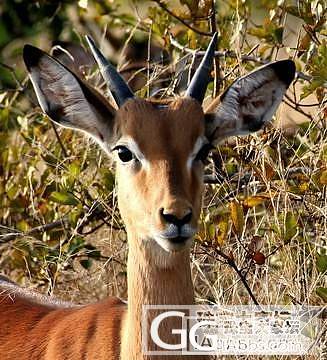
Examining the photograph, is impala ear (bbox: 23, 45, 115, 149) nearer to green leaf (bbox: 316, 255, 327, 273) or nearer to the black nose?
the black nose

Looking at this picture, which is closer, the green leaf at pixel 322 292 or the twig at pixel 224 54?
the green leaf at pixel 322 292

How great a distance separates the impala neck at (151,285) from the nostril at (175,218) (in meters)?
0.31

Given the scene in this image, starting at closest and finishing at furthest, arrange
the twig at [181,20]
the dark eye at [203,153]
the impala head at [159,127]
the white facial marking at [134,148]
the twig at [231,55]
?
the impala head at [159,127]
the white facial marking at [134,148]
the dark eye at [203,153]
the twig at [231,55]
the twig at [181,20]

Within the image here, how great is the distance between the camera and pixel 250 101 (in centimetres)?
543

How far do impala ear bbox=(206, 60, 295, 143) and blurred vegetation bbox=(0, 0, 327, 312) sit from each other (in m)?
0.50

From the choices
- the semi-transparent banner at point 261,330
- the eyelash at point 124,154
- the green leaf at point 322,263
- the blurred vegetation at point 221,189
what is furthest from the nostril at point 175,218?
the green leaf at point 322,263

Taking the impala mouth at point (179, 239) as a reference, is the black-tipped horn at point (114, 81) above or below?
above

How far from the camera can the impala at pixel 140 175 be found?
481 centimetres

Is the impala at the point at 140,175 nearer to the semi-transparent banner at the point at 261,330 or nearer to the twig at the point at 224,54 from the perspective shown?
the semi-transparent banner at the point at 261,330

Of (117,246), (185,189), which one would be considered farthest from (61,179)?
(185,189)

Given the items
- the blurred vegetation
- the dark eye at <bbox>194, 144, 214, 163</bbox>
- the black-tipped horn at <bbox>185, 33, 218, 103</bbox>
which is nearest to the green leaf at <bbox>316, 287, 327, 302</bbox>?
the blurred vegetation

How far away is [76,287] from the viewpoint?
22.9 feet

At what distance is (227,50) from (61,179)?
3.80ft

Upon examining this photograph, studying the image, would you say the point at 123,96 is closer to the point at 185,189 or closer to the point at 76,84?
the point at 76,84
